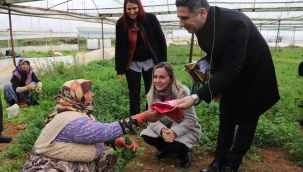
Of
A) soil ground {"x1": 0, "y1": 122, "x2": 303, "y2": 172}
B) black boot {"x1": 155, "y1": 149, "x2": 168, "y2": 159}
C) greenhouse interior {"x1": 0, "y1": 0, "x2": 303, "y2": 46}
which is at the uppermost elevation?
greenhouse interior {"x1": 0, "y1": 0, "x2": 303, "y2": 46}

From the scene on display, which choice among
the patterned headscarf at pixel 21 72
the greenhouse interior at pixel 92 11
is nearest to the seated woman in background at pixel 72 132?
the patterned headscarf at pixel 21 72

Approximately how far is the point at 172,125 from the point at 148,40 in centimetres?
121

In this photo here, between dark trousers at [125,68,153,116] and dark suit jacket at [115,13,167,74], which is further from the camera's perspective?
dark trousers at [125,68,153,116]

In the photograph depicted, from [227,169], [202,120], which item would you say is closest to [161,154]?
[227,169]

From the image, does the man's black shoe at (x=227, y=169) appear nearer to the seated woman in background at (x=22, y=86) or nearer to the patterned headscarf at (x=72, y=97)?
the patterned headscarf at (x=72, y=97)

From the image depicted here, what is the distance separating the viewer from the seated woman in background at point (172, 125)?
8.30 feet

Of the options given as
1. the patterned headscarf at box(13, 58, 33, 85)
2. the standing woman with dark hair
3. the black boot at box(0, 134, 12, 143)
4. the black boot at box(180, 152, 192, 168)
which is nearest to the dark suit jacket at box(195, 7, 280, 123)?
the black boot at box(180, 152, 192, 168)

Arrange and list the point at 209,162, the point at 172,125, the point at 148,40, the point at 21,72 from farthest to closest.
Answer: the point at 21,72
the point at 148,40
the point at 209,162
the point at 172,125

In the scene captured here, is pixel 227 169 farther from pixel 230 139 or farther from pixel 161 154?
pixel 161 154

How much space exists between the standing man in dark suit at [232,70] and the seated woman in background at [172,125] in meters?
0.27

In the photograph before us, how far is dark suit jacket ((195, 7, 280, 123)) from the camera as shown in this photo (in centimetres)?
188

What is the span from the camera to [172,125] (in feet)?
8.63

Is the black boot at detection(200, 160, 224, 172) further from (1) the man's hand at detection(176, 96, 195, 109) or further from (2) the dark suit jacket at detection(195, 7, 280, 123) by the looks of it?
(1) the man's hand at detection(176, 96, 195, 109)

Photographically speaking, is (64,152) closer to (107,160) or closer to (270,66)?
(107,160)
